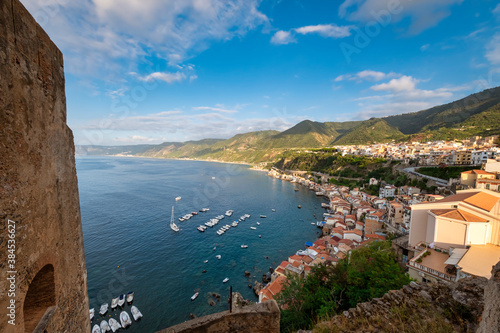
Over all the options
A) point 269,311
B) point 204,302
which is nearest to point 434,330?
point 269,311

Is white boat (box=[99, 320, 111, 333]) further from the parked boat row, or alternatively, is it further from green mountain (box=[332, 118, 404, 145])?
green mountain (box=[332, 118, 404, 145])

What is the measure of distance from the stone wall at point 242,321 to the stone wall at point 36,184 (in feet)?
6.88

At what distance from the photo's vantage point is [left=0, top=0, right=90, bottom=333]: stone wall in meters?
1.89

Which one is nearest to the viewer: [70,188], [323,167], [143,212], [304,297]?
[70,188]

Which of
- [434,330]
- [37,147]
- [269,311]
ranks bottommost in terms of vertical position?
[269,311]

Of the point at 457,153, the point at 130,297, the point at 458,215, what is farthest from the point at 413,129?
the point at 130,297

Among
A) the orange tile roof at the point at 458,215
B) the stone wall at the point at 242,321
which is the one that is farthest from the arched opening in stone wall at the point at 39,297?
the orange tile roof at the point at 458,215

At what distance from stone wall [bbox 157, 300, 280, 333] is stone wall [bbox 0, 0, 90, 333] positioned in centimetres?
210

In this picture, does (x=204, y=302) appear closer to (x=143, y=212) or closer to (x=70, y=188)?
(x=70, y=188)

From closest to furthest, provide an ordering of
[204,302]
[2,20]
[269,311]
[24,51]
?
[2,20] → [24,51] → [269,311] → [204,302]

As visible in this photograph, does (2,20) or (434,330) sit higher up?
(2,20)

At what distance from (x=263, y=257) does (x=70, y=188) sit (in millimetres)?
22614

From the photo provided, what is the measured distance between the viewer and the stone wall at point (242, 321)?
4.20m

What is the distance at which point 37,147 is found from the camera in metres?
2.31
